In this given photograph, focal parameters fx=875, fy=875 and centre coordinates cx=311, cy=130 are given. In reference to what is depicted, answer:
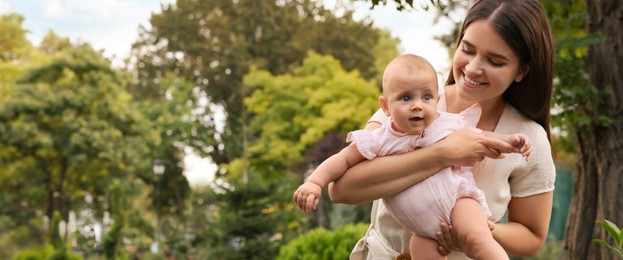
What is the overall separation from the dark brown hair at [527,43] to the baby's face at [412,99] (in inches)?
11.9

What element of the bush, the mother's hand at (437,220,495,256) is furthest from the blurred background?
the mother's hand at (437,220,495,256)

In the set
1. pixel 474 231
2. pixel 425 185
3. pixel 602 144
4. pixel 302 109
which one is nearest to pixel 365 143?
pixel 425 185

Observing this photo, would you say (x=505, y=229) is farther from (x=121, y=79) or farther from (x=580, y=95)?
(x=121, y=79)

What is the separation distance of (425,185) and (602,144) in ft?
22.8

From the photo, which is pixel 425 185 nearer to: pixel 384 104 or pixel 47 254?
pixel 384 104

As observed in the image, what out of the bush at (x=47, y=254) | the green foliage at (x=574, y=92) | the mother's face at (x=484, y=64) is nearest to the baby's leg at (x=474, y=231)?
the mother's face at (x=484, y=64)

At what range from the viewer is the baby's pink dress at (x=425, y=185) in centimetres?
289

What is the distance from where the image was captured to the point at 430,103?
2.89 m

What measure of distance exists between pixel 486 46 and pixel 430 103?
0.28 m

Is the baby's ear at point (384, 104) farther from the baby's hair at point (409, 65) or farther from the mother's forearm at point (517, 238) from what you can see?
the mother's forearm at point (517, 238)

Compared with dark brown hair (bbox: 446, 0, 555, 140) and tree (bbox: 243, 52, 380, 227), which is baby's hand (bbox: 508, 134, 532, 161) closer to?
dark brown hair (bbox: 446, 0, 555, 140)

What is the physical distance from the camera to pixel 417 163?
2895 millimetres

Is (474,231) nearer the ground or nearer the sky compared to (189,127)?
nearer the ground

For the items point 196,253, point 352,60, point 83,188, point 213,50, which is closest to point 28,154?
point 83,188
